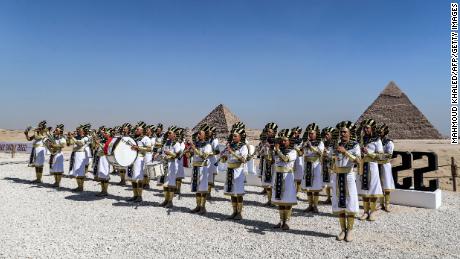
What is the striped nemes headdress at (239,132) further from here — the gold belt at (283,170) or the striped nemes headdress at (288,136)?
the gold belt at (283,170)

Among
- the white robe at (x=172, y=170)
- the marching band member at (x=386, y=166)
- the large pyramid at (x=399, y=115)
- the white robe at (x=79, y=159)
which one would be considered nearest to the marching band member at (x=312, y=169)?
the marching band member at (x=386, y=166)

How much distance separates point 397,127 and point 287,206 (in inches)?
3015

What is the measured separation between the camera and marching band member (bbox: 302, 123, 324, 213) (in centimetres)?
950

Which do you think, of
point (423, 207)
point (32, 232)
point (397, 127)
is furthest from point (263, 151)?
point (397, 127)

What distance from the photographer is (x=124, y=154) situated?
9.82m

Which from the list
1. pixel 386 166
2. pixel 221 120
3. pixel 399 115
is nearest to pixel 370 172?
pixel 386 166

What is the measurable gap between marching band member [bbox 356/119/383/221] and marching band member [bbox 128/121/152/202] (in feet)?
19.4

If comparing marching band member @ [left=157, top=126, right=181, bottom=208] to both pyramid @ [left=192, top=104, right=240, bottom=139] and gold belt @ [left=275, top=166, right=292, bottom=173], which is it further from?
pyramid @ [left=192, top=104, right=240, bottom=139]

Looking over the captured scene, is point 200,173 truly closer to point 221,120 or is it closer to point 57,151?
point 57,151

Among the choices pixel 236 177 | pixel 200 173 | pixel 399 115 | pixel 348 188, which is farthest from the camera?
pixel 399 115

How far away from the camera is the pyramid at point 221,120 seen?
1940 inches

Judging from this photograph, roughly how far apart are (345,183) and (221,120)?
44.0 m

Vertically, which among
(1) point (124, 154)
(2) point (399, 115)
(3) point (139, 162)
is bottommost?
(3) point (139, 162)

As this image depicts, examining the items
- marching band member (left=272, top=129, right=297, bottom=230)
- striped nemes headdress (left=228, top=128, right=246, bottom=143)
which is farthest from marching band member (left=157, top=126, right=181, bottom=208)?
marching band member (left=272, top=129, right=297, bottom=230)
